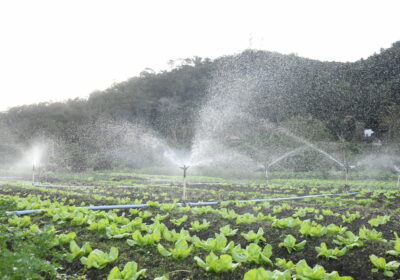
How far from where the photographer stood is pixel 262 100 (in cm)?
3666

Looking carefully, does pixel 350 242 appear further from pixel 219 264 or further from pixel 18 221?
pixel 18 221

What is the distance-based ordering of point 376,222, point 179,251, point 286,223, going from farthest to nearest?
point 376,222 < point 286,223 < point 179,251

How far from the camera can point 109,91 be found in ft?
145

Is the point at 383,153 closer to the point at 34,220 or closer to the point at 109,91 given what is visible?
the point at 34,220

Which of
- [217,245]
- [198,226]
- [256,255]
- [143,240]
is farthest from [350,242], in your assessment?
[143,240]

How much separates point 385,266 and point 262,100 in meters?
34.8

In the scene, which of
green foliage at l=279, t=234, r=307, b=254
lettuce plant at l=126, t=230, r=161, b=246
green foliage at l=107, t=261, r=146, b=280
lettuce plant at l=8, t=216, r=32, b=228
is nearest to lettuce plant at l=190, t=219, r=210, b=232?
lettuce plant at l=126, t=230, r=161, b=246

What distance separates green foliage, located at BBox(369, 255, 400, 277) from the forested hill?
25.2 m

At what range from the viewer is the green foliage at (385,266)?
8.84ft

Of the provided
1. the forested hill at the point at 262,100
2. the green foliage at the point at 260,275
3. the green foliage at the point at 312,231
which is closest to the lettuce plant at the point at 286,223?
the green foliage at the point at 312,231

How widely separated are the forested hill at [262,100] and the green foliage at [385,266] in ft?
82.7

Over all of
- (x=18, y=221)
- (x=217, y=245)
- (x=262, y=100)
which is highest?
(x=262, y=100)

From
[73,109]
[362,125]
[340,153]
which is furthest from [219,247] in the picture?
[73,109]

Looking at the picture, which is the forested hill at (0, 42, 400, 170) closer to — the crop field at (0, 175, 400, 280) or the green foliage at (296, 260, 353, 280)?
the crop field at (0, 175, 400, 280)
